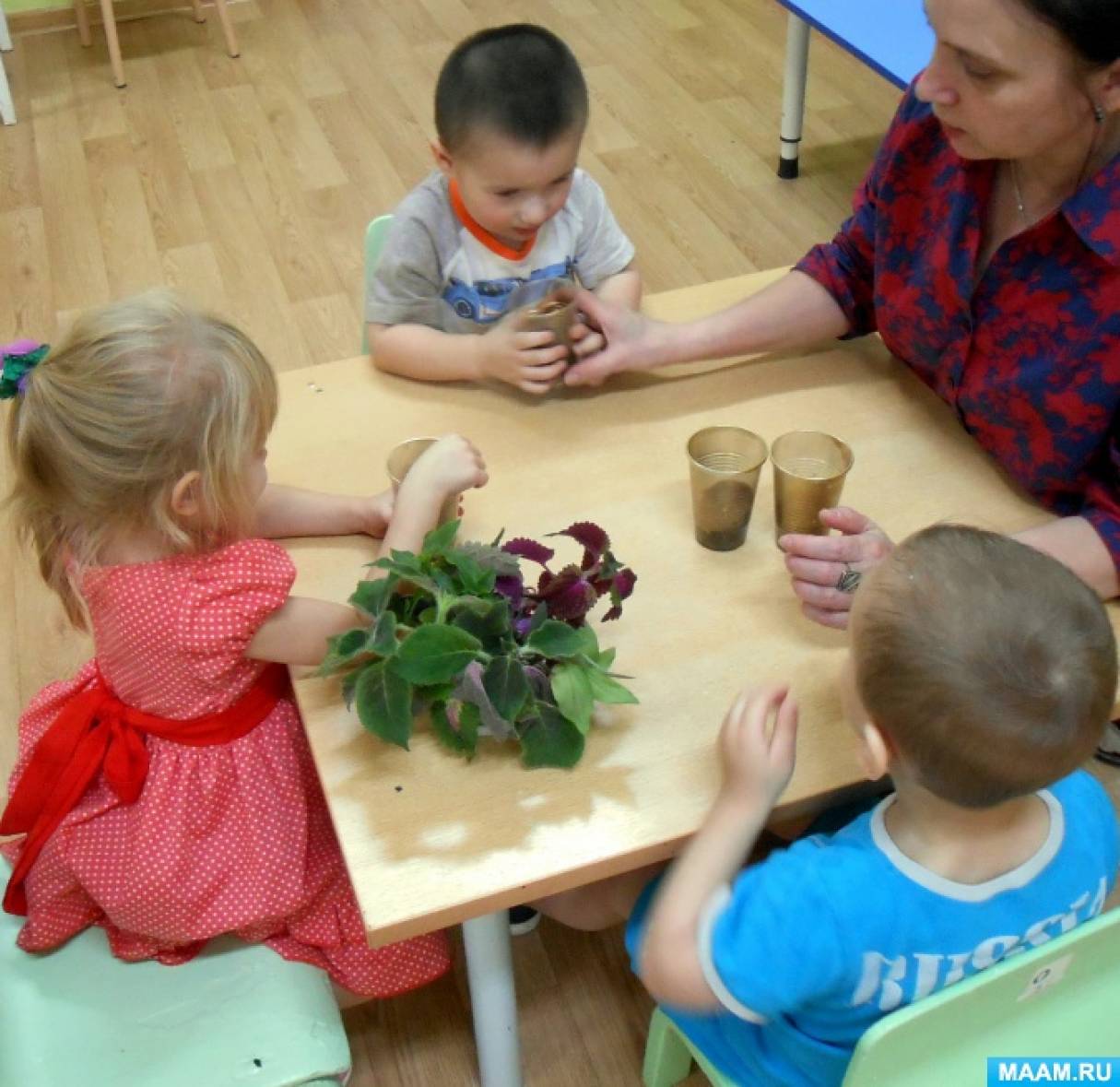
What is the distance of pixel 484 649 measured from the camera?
3.47ft

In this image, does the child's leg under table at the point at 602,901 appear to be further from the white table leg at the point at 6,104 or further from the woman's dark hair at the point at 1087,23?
the white table leg at the point at 6,104

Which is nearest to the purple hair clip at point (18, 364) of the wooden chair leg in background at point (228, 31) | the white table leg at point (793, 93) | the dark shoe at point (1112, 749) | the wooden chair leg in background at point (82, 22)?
the dark shoe at point (1112, 749)

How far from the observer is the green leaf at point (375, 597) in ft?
3.55

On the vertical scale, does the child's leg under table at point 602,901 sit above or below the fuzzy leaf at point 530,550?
below

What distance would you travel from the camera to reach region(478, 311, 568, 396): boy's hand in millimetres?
1479

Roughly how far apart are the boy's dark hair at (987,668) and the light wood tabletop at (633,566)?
0.16 meters

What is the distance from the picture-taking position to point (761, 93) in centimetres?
414

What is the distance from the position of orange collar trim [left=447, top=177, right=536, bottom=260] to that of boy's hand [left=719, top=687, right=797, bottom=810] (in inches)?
33.7

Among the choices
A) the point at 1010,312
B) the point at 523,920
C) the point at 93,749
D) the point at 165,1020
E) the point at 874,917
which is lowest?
the point at 523,920

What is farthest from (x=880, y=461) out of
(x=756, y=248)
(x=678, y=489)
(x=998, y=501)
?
(x=756, y=248)

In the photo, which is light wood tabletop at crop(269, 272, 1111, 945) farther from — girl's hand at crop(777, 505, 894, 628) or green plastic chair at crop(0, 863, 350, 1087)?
green plastic chair at crop(0, 863, 350, 1087)

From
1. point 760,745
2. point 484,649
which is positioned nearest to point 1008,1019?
point 760,745

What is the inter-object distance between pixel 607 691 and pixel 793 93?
2.96 metres

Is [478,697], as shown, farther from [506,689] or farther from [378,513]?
[378,513]
